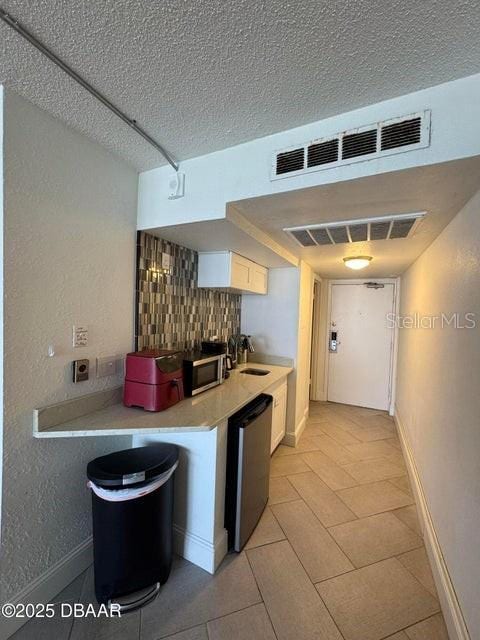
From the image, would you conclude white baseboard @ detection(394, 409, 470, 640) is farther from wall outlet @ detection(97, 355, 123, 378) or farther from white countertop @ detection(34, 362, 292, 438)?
wall outlet @ detection(97, 355, 123, 378)

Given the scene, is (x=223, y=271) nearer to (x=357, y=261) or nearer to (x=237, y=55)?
(x=357, y=261)

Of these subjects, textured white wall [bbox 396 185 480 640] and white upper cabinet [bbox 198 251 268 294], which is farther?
white upper cabinet [bbox 198 251 268 294]

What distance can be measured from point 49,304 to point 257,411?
1.35 m

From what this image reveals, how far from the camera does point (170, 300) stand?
85.7 inches

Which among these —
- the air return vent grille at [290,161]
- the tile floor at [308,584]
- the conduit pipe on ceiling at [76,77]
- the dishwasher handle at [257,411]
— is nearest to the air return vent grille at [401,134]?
the air return vent grille at [290,161]

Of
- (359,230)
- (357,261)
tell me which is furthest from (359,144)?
(357,261)

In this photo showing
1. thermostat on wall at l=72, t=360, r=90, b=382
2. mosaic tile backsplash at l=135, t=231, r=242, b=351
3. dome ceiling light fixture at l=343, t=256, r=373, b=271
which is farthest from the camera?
dome ceiling light fixture at l=343, t=256, r=373, b=271

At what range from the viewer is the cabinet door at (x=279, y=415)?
102 inches

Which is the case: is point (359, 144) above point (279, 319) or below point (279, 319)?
above

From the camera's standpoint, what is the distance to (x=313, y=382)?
4.71 meters

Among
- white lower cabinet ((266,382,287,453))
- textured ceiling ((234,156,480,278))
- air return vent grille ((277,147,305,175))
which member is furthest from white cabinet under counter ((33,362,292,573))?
air return vent grille ((277,147,305,175))

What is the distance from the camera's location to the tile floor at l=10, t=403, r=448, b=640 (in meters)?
1.26

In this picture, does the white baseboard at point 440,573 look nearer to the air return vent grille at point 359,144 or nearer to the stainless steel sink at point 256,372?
the stainless steel sink at point 256,372

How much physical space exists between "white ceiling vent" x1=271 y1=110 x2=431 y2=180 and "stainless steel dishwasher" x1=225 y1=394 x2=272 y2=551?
1.40 metres
